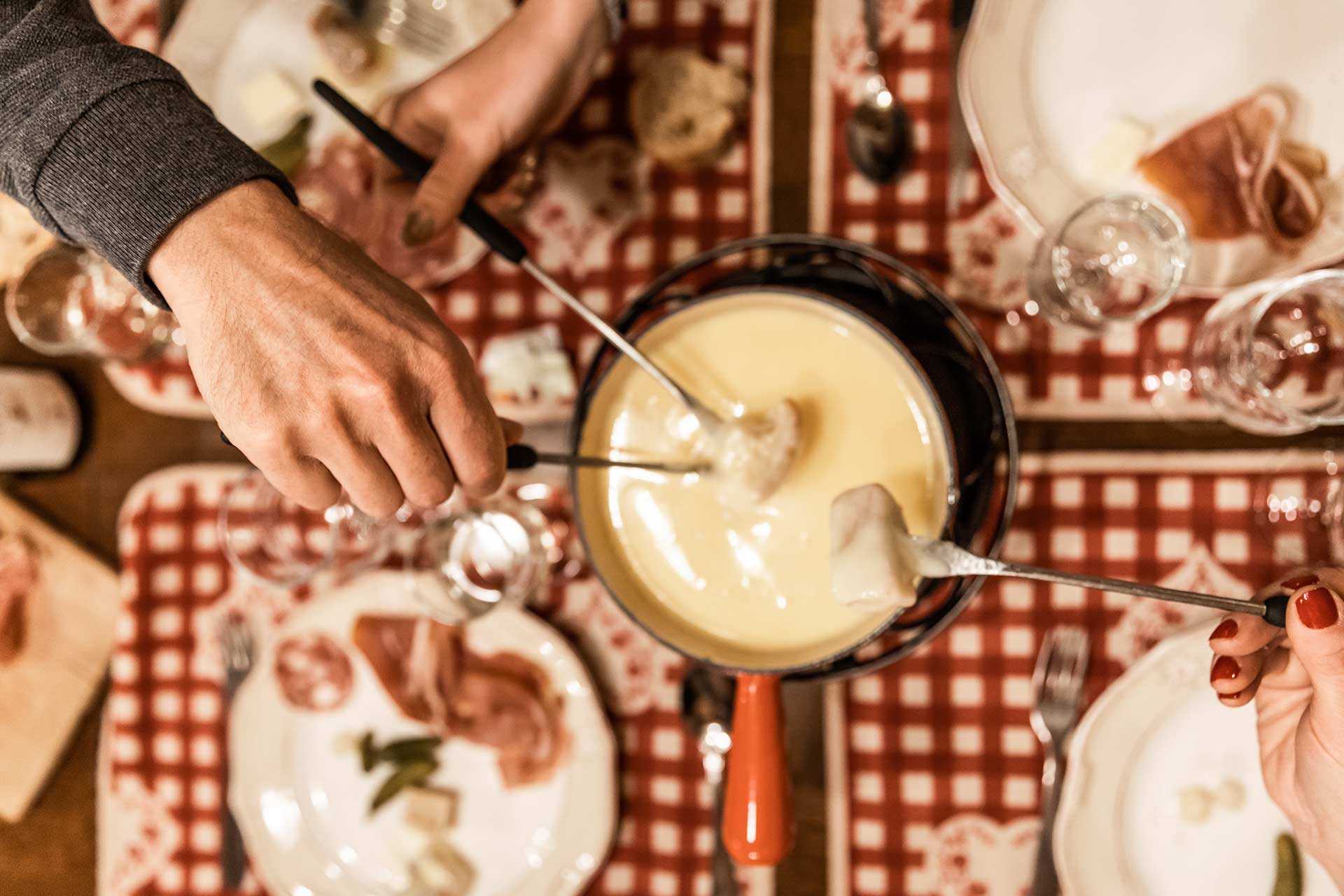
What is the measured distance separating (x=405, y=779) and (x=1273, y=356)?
1039 millimetres

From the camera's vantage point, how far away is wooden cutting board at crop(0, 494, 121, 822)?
3.74ft

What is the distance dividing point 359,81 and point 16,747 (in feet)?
3.12

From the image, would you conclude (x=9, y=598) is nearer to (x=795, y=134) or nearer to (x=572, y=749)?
(x=572, y=749)

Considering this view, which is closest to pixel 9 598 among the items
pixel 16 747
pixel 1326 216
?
pixel 16 747

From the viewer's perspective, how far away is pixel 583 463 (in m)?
0.74

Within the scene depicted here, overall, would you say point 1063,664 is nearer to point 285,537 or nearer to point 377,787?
point 377,787

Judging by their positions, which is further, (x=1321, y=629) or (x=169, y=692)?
(x=169, y=692)

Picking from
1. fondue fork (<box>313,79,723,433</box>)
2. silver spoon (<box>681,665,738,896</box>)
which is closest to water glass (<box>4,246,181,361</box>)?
fondue fork (<box>313,79,723,433</box>)

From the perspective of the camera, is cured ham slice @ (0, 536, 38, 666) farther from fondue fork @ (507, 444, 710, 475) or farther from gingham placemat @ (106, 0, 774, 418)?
fondue fork @ (507, 444, 710, 475)

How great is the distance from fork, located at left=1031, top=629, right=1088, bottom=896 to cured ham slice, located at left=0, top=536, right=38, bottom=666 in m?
1.23

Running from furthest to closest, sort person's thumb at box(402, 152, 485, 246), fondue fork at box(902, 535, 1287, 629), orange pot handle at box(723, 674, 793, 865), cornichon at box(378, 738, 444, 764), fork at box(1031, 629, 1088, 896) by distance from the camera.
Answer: cornichon at box(378, 738, 444, 764) < fork at box(1031, 629, 1088, 896) < person's thumb at box(402, 152, 485, 246) < orange pot handle at box(723, 674, 793, 865) < fondue fork at box(902, 535, 1287, 629)

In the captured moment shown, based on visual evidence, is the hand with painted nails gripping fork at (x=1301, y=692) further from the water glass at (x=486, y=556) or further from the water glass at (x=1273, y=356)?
the water glass at (x=486, y=556)

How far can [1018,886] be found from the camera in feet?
3.11

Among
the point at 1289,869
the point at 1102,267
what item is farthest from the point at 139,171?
the point at 1289,869
